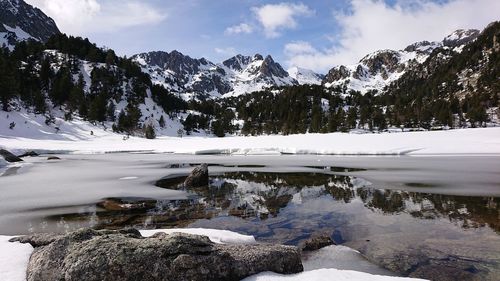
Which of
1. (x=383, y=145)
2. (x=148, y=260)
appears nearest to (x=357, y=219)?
(x=148, y=260)

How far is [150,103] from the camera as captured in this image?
5871 inches

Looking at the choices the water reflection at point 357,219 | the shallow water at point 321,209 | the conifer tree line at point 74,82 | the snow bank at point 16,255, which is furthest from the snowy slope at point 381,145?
the conifer tree line at point 74,82

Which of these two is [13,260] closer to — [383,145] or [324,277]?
[324,277]

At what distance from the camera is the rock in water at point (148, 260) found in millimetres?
5820

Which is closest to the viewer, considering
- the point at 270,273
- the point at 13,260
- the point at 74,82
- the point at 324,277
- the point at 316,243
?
the point at 324,277

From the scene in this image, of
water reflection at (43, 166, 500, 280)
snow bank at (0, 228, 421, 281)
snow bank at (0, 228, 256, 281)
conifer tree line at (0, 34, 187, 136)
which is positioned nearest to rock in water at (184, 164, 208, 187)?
water reflection at (43, 166, 500, 280)

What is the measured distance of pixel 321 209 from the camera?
14430mm

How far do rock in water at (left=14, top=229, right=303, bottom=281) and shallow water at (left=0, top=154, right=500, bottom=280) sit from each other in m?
3.60

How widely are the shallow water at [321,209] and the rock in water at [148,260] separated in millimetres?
3598

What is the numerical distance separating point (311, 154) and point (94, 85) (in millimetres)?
113717

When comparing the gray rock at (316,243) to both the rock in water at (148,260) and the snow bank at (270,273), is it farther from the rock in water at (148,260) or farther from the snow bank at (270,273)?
the rock in water at (148,260)

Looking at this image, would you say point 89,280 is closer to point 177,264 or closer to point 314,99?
point 177,264

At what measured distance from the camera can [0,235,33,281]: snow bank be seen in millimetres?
6316

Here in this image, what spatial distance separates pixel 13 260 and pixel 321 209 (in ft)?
35.5
